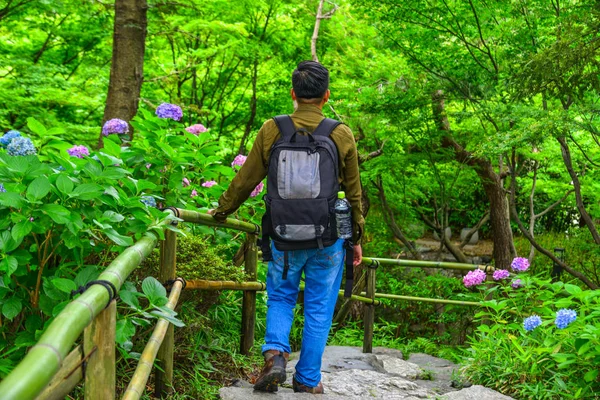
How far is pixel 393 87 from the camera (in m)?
8.84

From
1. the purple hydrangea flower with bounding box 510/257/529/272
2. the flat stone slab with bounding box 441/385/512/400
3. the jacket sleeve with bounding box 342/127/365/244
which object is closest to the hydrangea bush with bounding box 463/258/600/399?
the flat stone slab with bounding box 441/385/512/400

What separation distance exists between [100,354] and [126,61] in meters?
5.42

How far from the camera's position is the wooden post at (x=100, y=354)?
145 centimetres

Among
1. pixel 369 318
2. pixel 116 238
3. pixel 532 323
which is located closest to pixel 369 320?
pixel 369 318

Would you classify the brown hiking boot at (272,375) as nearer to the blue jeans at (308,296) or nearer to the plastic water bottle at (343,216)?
the blue jeans at (308,296)

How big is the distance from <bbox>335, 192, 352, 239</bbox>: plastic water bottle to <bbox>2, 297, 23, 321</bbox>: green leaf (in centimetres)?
167

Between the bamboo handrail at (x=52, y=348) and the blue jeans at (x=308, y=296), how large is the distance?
1981 millimetres

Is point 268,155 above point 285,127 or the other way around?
the other way around

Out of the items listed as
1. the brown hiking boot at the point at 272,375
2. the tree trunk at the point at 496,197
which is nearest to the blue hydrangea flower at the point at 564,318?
the brown hiking boot at the point at 272,375

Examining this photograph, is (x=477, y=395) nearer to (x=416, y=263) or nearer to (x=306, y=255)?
(x=306, y=255)

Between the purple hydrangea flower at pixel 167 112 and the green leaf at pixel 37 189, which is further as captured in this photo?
the purple hydrangea flower at pixel 167 112

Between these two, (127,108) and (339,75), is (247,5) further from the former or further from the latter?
(127,108)

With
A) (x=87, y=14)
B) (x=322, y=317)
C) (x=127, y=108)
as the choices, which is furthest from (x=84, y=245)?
(x=87, y=14)

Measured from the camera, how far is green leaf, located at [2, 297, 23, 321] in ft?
6.66
